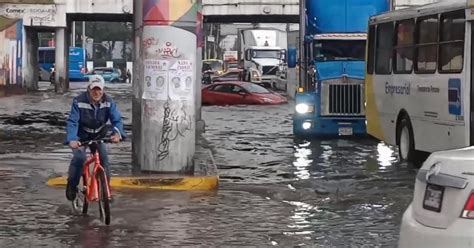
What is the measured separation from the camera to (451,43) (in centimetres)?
1518

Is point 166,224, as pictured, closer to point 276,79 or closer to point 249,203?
point 249,203

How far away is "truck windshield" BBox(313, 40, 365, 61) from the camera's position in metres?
22.6

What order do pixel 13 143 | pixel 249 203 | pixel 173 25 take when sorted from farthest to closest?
pixel 13 143, pixel 173 25, pixel 249 203

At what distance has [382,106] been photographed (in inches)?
744

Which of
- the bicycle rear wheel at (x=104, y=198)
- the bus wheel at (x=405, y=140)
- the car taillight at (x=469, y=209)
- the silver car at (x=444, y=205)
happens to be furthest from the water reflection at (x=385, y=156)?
the car taillight at (x=469, y=209)

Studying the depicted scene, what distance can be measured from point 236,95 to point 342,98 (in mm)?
19883

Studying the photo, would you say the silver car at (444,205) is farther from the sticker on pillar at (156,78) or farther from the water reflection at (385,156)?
the water reflection at (385,156)

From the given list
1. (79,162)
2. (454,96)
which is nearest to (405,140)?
(454,96)

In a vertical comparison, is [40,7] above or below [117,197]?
above

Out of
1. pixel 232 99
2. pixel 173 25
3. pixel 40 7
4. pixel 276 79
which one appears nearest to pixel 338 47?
pixel 173 25

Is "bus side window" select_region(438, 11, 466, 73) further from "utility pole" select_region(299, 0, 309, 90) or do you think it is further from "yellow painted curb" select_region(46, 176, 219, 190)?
"utility pole" select_region(299, 0, 309, 90)

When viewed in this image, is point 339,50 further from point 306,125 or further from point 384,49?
point 384,49

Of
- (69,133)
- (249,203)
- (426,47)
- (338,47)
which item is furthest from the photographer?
(338,47)

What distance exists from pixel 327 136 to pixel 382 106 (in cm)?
446
